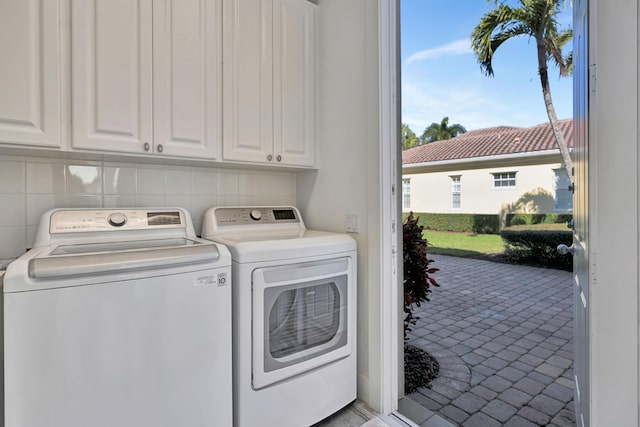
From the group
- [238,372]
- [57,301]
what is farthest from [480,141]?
[57,301]

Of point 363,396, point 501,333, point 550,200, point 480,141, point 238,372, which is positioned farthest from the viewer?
point 480,141

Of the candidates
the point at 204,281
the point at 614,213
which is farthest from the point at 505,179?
the point at 204,281

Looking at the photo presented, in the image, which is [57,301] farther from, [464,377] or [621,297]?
[464,377]

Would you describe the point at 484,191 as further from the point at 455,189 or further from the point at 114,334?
the point at 114,334

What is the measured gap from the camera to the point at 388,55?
173 centimetres

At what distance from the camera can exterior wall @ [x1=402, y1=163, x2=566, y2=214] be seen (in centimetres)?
509

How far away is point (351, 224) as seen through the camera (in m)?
1.92

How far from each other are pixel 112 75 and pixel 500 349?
3291 millimetres

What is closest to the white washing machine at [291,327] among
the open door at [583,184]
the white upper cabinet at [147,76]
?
the white upper cabinet at [147,76]

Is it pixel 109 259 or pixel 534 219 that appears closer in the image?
pixel 109 259

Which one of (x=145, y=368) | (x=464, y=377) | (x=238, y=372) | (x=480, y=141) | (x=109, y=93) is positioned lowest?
(x=464, y=377)

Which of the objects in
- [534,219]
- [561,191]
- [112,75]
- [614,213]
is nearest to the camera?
[614,213]

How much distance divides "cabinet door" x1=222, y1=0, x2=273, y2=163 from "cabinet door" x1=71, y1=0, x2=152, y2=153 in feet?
1.37

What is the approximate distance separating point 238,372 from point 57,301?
2.54 ft
